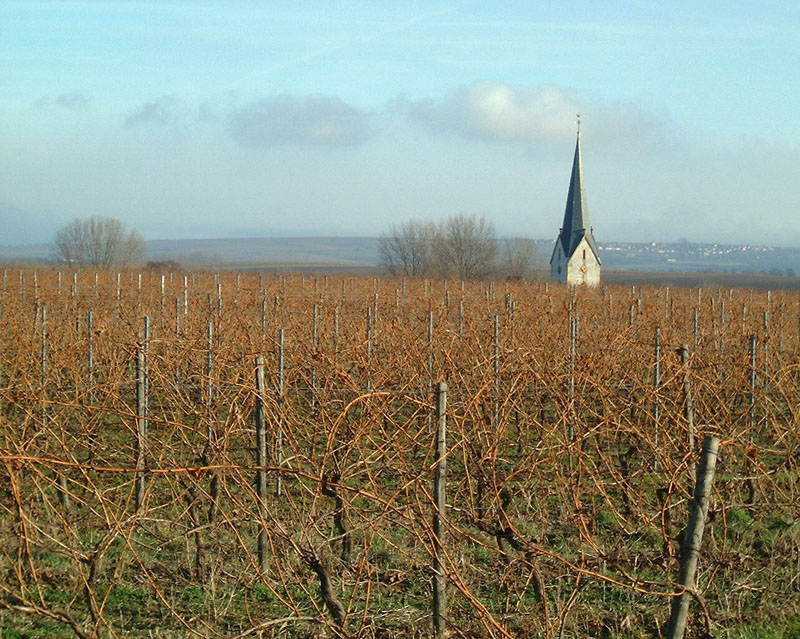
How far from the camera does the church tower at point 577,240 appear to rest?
135 ft

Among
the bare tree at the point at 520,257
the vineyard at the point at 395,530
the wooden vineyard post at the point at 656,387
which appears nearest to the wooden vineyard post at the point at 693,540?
the vineyard at the point at 395,530

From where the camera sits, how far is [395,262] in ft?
179

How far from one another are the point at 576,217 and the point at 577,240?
1563mm

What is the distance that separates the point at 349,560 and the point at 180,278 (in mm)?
30737

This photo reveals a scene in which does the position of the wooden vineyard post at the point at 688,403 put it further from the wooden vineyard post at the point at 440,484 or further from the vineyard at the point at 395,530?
the wooden vineyard post at the point at 440,484

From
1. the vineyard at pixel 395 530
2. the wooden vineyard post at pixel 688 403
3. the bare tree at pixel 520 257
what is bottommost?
the vineyard at pixel 395 530

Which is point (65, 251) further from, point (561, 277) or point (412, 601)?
point (412, 601)

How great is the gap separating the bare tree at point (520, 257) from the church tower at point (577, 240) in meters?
5.02

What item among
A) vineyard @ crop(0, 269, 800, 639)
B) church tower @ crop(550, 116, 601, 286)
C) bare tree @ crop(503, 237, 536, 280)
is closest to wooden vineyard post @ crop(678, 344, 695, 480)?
vineyard @ crop(0, 269, 800, 639)

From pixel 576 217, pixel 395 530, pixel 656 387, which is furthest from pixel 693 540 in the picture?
pixel 576 217

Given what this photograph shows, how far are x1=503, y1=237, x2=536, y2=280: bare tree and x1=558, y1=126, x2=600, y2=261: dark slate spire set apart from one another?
5.24 m

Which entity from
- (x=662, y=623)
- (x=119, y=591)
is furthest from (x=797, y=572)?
(x=119, y=591)

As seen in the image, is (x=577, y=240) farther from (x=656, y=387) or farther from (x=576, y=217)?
(x=656, y=387)

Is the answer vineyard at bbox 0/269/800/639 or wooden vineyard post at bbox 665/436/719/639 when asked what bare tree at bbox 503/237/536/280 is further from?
wooden vineyard post at bbox 665/436/719/639
